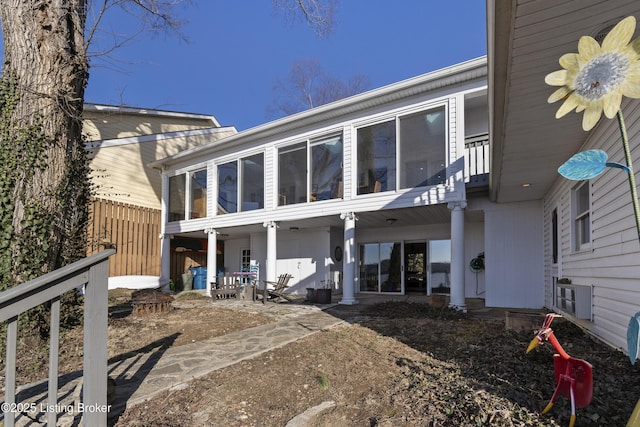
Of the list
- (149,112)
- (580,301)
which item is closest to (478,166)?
(580,301)

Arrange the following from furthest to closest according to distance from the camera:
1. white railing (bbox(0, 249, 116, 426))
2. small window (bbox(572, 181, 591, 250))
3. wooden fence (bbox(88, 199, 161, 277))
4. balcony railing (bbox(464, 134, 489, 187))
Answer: wooden fence (bbox(88, 199, 161, 277)), balcony railing (bbox(464, 134, 489, 187)), small window (bbox(572, 181, 591, 250)), white railing (bbox(0, 249, 116, 426))

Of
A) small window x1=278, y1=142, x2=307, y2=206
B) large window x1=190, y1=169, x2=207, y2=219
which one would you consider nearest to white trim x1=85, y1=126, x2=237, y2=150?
large window x1=190, y1=169, x2=207, y2=219

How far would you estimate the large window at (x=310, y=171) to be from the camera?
9516 millimetres

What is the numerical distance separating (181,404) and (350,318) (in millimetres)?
4409

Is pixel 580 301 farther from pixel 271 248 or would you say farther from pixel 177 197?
pixel 177 197

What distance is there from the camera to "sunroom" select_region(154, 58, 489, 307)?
7.79m

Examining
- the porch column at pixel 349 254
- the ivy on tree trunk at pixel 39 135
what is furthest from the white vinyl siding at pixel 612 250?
the ivy on tree trunk at pixel 39 135

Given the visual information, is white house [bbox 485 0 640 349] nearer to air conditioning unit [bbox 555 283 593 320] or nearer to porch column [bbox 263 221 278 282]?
air conditioning unit [bbox 555 283 593 320]

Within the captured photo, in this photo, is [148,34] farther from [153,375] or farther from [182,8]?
[153,375]

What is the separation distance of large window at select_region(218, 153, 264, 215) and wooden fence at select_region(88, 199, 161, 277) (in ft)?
12.7

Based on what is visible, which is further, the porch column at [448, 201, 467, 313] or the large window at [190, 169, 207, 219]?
the large window at [190, 169, 207, 219]

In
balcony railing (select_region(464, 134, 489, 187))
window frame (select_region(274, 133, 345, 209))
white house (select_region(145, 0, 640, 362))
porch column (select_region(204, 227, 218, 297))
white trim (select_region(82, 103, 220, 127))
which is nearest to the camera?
white house (select_region(145, 0, 640, 362))

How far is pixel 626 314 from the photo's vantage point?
11.7ft

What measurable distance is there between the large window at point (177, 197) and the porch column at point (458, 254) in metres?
10.2
